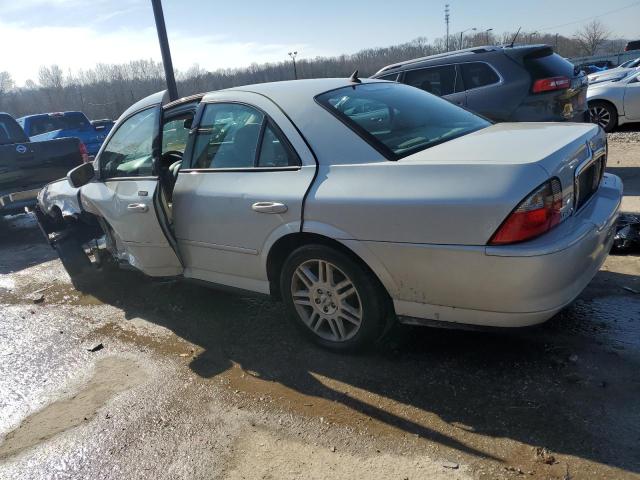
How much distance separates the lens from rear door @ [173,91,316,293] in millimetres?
3199

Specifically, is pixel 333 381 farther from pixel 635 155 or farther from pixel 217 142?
pixel 635 155

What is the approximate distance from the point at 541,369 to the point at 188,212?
255cm

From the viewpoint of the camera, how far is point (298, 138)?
3.20 meters

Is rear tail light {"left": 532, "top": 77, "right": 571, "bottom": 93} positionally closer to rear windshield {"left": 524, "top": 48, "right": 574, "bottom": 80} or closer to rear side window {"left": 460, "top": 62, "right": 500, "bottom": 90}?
rear windshield {"left": 524, "top": 48, "right": 574, "bottom": 80}

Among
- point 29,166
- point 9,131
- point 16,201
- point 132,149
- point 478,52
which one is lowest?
point 16,201

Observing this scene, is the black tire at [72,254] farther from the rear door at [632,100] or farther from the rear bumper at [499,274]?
the rear door at [632,100]

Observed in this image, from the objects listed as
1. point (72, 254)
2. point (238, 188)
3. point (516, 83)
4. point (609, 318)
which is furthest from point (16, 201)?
point (609, 318)

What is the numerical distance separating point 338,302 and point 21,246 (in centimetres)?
640

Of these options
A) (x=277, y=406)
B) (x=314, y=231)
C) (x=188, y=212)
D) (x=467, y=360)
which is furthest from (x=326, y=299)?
(x=188, y=212)

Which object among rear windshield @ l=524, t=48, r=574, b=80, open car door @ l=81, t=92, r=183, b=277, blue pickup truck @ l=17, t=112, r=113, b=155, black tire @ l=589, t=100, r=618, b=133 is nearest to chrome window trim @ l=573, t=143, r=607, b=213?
open car door @ l=81, t=92, r=183, b=277

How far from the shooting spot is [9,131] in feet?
31.3

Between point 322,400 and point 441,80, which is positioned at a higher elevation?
point 441,80

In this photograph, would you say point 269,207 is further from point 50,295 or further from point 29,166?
point 29,166

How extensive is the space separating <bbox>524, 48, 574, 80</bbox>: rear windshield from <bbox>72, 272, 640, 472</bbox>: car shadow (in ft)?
11.6
